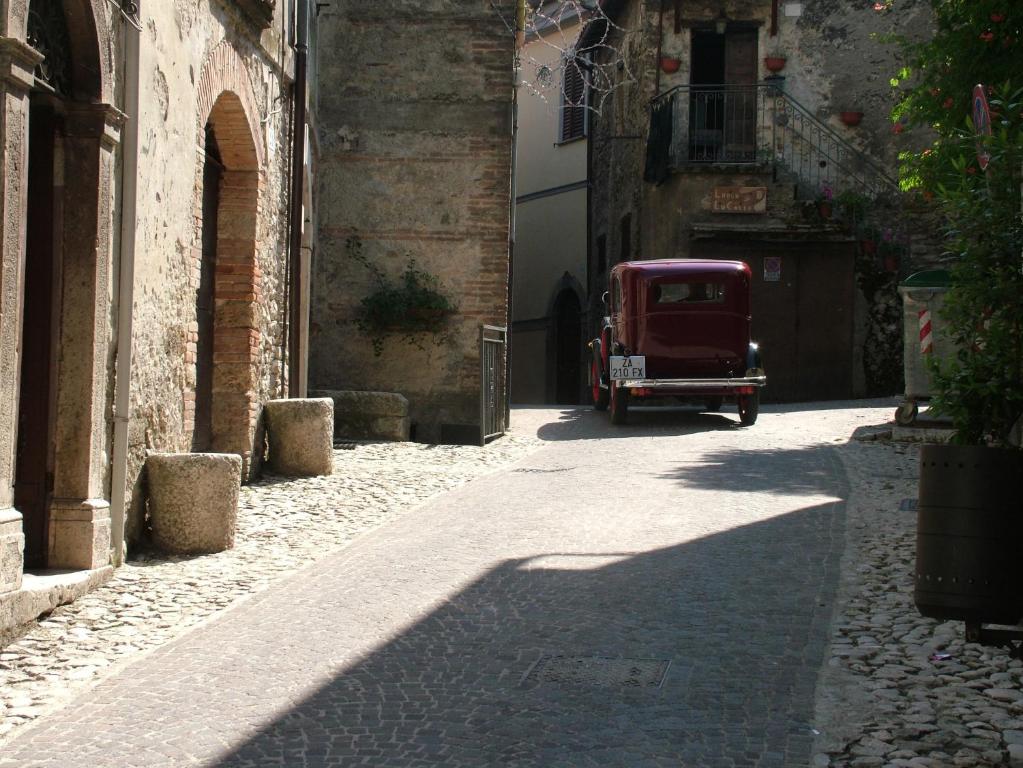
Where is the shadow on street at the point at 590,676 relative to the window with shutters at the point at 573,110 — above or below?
below

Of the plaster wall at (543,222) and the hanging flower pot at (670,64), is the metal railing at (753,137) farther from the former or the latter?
the plaster wall at (543,222)

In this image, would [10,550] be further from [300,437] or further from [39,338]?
[300,437]

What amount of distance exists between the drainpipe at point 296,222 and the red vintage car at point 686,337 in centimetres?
464

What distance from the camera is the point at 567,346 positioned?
28.6 meters

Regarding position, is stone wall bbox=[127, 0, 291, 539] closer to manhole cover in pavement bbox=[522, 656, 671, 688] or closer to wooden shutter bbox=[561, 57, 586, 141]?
manhole cover in pavement bbox=[522, 656, 671, 688]

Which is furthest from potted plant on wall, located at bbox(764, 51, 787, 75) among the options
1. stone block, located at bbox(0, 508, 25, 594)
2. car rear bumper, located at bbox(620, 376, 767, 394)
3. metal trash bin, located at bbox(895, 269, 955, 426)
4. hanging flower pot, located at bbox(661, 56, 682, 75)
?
stone block, located at bbox(0, 508, 25, 594)

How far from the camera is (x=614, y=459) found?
11.9m

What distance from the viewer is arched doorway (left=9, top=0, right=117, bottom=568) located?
6.42 meters

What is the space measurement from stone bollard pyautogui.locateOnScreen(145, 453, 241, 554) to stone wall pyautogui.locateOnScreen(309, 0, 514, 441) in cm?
817

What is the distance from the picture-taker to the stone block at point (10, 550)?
5332 mm

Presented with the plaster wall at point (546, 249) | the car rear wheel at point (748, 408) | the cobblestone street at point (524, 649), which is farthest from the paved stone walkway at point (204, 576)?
the plaster wall at point (546, 249)

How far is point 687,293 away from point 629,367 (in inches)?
52.5

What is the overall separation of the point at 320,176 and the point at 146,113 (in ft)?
27.3

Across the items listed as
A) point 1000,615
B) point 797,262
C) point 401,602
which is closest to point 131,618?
point 401,602
